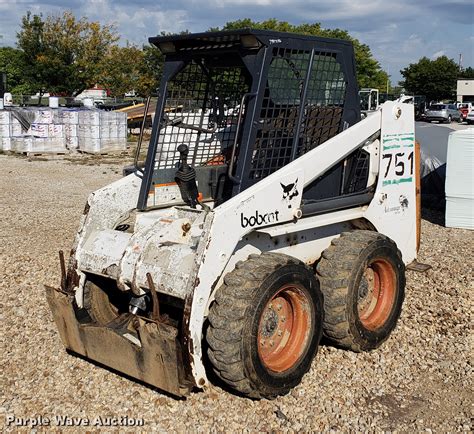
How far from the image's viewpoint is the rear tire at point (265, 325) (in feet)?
12.5

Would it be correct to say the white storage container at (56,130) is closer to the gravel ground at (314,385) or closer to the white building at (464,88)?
the gravel ground at (314,385)

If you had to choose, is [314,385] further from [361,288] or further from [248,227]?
[248,227]

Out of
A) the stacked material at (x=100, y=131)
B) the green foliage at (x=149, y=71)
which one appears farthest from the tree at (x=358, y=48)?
the stacked material at (x=100, y=131)

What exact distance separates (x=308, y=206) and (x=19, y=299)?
3364mm

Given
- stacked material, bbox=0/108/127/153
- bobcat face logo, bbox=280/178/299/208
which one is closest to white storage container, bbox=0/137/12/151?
stacked material, bbox=0/108/127/153

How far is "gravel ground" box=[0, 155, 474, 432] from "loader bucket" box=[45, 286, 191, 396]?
0.90ft

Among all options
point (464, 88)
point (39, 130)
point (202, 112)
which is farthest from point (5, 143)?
point (464, 88)

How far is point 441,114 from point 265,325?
1599 inches

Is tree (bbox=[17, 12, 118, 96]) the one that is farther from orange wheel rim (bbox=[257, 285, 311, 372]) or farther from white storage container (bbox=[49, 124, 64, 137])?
orange wheel rim (bbox=[257, 285, 311, 372])

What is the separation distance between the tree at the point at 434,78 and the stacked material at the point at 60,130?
5544 centimetres

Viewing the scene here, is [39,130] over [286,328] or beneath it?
over

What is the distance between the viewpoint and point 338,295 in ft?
15.0

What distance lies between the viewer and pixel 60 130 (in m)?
21.7

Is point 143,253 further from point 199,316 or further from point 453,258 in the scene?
point 453,258
